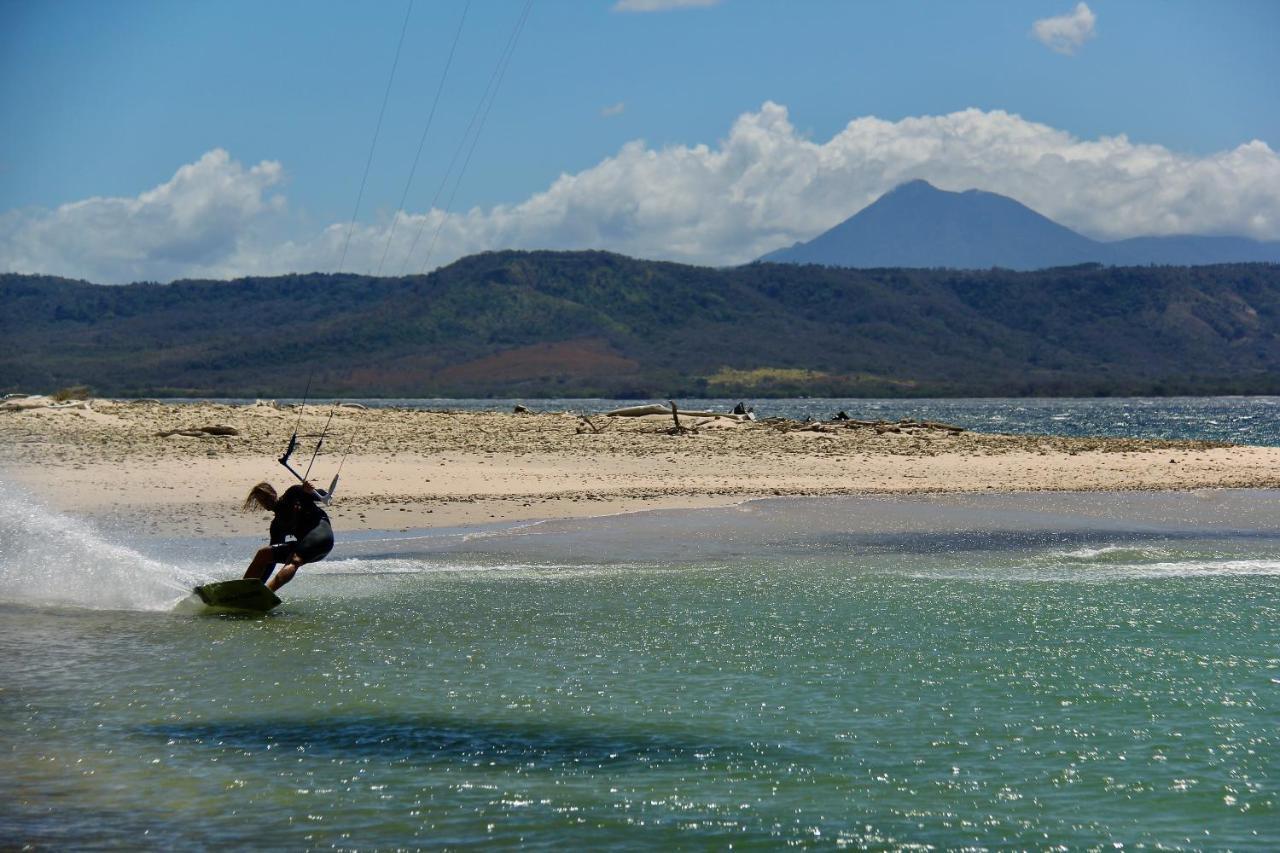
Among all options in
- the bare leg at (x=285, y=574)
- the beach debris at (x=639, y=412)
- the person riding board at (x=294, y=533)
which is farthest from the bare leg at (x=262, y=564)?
the beach debris at (x=639, y=412)

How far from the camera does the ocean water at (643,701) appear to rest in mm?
9250

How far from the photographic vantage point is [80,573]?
1869 centimetres

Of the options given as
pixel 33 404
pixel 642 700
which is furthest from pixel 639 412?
pixel 642 700

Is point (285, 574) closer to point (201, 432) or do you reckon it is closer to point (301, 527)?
point (301, 527)

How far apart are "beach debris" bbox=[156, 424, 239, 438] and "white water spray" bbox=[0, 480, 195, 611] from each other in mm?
14166

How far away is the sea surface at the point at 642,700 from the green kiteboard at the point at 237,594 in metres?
0.23

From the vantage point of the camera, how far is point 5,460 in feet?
100

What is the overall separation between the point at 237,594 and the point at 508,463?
18999mm

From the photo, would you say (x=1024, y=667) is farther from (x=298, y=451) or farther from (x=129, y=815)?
(x=298, y=451)

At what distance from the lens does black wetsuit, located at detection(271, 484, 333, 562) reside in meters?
17.2

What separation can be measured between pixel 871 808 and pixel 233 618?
982 cm

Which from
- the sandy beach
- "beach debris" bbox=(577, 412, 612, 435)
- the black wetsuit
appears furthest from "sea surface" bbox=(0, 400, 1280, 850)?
"beach debris" bbox=(577, 412, 612, 435)

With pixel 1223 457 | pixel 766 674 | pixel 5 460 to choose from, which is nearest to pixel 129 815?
pixel 766 674

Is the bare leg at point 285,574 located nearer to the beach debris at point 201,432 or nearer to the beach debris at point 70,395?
the beach debris at point 201,432
